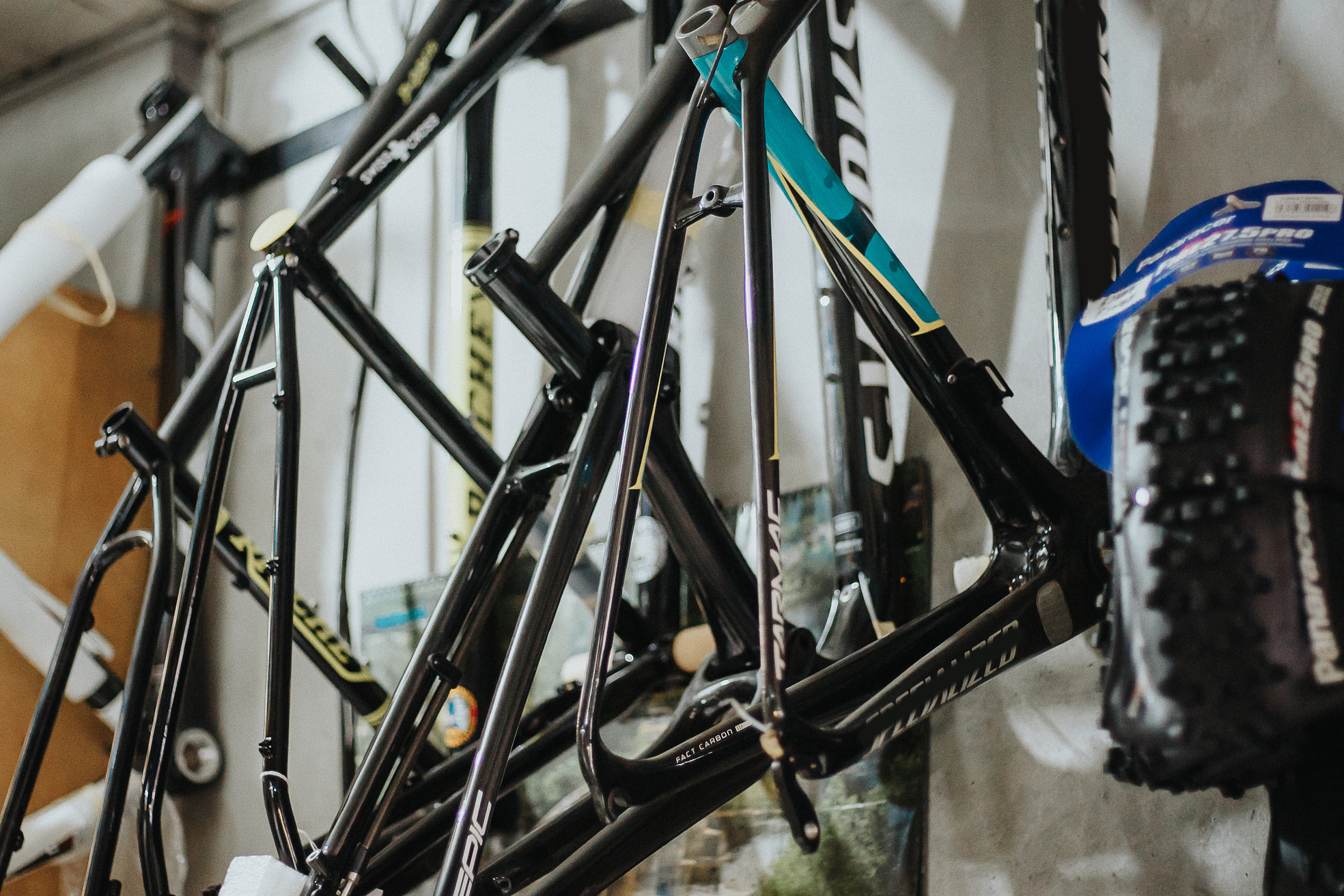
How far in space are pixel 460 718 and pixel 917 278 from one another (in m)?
0.72

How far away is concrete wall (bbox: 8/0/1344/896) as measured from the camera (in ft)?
3.33

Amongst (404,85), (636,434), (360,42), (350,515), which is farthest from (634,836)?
(360,42)

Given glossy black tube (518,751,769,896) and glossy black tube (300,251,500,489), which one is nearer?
glossy black tube (518,751,769,896)

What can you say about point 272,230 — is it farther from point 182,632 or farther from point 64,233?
point 64,233

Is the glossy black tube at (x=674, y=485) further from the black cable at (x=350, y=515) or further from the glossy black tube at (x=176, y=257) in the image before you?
the glossy black tube at (x=176, y=257)

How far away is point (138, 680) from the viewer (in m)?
0.93

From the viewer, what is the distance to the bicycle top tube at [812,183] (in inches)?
31.0

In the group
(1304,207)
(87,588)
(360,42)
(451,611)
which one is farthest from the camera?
(360,42)

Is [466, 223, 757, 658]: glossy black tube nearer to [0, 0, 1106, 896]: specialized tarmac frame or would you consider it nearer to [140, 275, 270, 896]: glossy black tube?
[0, 0, 1106, 896]: specialized tarmac frame

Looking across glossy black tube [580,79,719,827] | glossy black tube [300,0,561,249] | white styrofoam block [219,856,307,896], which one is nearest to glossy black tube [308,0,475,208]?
glossy black tube [300,0,561,249]

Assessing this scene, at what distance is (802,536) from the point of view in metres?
1.21

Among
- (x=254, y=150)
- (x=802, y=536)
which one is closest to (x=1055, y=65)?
(x=802, y=536)

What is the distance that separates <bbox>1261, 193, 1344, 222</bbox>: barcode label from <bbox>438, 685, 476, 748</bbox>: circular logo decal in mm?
913

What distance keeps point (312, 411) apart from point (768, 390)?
1.33 m
